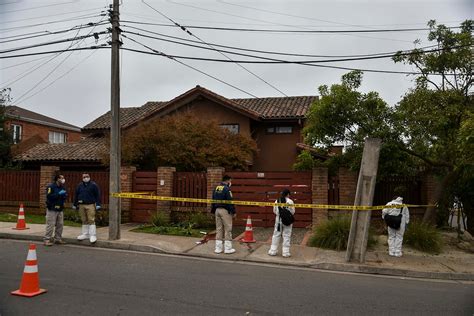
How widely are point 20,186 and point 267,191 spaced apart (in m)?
10.2

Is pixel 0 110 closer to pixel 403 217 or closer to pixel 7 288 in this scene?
pixel 7 288

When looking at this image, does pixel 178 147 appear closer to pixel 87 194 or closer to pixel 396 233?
pixel 87 194

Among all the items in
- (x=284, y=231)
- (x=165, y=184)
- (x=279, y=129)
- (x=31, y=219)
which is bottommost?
(x=31, y=219)

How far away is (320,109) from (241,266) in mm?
5025

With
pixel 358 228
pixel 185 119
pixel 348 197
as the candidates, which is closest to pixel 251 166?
pixel 185 119

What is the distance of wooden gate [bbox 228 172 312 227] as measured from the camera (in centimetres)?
1321

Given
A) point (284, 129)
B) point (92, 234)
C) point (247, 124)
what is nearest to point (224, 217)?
point (92, 234)

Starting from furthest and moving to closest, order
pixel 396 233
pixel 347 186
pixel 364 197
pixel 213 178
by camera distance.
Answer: pixel 213 178
pixel 347 186
pixel 396 233
pixel 364 197

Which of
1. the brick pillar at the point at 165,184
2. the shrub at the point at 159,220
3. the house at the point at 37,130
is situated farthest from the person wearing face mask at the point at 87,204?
the house at the point at 37,130

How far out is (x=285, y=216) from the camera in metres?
9.41

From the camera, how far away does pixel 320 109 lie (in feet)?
37.6

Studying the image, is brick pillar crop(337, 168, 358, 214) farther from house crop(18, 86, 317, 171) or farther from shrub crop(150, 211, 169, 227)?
house crop(18, 86, 317, 171)

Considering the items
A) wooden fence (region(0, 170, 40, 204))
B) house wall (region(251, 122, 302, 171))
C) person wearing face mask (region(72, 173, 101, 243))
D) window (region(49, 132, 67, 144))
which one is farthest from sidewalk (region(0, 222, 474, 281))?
window (region(49, 132, 67, 144))

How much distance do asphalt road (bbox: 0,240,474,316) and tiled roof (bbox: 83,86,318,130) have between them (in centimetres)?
1290
